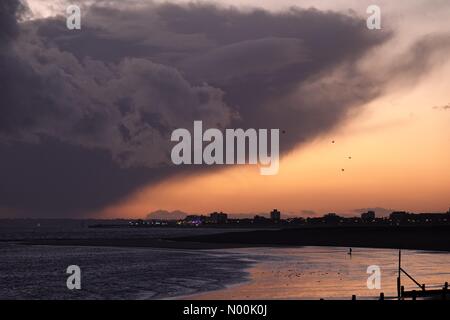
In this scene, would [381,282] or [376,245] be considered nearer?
[381,282]

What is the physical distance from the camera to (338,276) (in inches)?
2635

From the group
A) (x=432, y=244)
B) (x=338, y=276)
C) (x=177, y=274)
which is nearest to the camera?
(x=338, y=276)

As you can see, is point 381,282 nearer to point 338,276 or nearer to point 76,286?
point 338,276

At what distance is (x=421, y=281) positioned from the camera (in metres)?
61.5

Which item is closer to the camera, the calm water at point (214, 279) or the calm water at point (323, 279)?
the calm water at point (323, 279)

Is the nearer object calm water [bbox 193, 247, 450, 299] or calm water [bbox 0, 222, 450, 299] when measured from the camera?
calm water [bbox 193, 247, 450, 299]
